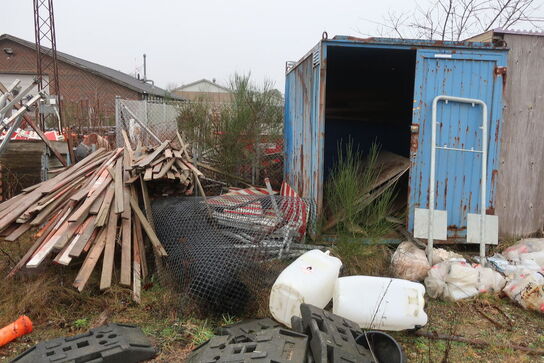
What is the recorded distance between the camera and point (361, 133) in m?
9.23

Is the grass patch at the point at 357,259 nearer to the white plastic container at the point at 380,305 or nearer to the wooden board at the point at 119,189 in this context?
the white plastic container at the point at 380,305

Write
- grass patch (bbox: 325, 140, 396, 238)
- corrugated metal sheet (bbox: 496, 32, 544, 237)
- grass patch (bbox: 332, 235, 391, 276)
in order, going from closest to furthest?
grass patch (bbox: 332, 235, 391, 276) → grass patch (bbox: 325, 140, 396, 238) → corrugated metal sheet (bbox: 496, 32, 544, 237)

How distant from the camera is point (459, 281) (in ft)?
14.3

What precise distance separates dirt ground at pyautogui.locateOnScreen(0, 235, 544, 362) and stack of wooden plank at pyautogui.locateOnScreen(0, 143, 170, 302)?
0.64 feet

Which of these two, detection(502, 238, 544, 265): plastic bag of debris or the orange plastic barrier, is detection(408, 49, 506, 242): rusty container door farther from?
the orange plastic barrier

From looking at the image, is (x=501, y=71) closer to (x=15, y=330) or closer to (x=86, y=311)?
(x=86, y=311)

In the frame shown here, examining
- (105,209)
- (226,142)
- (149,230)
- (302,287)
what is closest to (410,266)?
(302,287)

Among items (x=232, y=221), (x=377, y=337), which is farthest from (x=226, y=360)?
(x=232, y=221)

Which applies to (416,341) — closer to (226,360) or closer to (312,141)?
(226,360)

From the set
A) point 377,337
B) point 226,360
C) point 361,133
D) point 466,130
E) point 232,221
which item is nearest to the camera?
point 226,360

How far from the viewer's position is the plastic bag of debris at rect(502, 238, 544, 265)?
204 inches

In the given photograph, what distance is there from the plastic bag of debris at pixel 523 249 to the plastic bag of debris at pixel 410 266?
1.35m

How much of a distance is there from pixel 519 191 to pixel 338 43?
11.7ft

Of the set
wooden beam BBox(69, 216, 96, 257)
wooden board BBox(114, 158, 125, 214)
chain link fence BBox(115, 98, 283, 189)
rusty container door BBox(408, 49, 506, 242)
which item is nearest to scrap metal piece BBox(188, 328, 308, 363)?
wooden beam BBox(69, 216, 96, 257)
